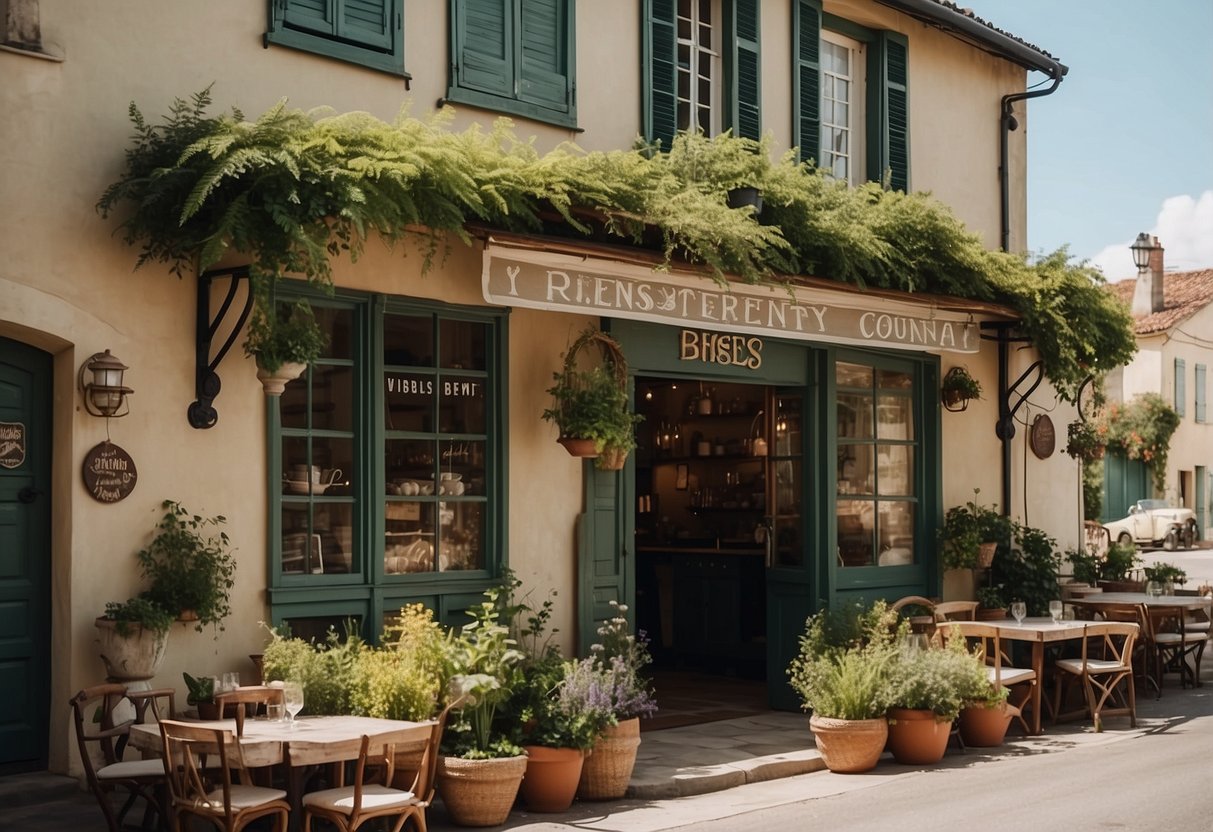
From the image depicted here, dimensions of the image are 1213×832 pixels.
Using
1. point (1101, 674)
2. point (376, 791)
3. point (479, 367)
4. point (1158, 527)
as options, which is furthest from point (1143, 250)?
point (376, 791)

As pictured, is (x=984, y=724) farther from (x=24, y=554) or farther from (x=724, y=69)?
(x=24, y=554)

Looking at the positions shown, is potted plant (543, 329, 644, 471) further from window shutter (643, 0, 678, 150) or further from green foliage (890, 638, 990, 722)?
green foliage (890, 638, 990, 722)

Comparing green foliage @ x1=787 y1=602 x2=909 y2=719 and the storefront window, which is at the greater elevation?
the storefront window

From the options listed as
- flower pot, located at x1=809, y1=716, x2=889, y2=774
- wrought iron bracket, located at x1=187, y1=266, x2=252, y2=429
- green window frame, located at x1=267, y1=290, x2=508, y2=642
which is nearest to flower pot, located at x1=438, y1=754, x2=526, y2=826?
green window frame, located at x1=267, y1=290, x2=508, y2=642

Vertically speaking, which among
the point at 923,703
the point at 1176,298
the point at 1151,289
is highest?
the point at 1151,289

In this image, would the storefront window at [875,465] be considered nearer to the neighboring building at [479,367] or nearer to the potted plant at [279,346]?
the neighboring building at [479,367]

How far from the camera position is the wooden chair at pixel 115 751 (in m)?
7.39

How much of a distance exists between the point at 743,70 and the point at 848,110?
1.91 meters

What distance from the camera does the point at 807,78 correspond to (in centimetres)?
1343

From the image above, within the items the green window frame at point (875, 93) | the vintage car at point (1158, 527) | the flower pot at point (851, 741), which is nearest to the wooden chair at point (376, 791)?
the flower pot at point (851, 741)

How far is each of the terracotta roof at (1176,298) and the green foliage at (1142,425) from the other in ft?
6.37

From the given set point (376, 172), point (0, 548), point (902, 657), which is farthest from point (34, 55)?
point (902, 657)

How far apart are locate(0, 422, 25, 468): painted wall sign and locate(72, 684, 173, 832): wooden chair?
145 cm

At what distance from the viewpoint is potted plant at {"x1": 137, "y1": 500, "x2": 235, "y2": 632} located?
8445 millimetres
